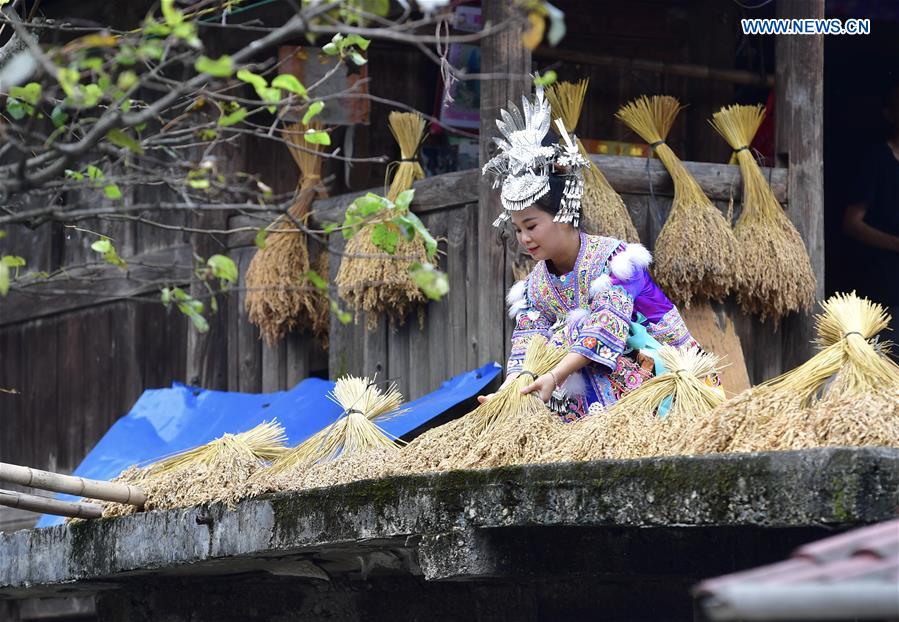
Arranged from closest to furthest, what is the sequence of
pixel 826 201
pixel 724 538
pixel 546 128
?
pixel 724 538
pixel 546 128
pixel 826 201

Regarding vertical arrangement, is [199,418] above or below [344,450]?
above

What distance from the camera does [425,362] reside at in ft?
22.7

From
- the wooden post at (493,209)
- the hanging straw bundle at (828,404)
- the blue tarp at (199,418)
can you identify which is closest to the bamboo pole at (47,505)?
the blue tarp at (199,418)

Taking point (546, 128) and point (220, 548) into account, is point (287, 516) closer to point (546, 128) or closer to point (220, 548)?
point (220, 548)

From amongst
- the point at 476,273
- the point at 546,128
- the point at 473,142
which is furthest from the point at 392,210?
the point at 473,142

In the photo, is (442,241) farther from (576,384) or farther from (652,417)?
(652,417)

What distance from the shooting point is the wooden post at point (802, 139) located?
678 cm

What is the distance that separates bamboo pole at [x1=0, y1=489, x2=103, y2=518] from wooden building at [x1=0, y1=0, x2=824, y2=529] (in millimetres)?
743

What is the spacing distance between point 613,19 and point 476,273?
7.80 feet

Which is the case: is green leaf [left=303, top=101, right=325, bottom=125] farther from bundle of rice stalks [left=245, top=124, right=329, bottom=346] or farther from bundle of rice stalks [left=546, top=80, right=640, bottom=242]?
bundle of rice stalks [left=245, top=124, right=329, bottom=346]

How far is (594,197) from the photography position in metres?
6.35

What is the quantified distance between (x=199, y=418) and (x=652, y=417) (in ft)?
10.9

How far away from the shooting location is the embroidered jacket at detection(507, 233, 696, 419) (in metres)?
5.40

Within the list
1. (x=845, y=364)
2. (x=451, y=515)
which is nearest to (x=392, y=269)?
(x=451, y=515)
